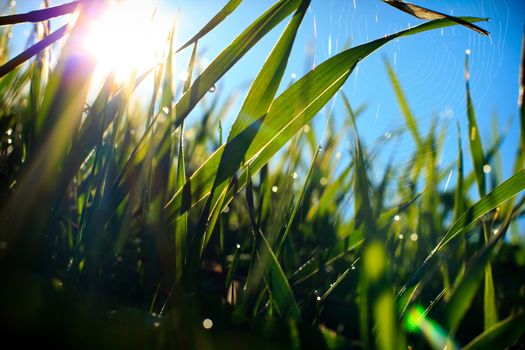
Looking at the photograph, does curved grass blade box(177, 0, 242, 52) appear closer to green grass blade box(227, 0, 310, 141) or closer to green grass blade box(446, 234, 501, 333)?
green grass blade box(227, 0, 310, 141)

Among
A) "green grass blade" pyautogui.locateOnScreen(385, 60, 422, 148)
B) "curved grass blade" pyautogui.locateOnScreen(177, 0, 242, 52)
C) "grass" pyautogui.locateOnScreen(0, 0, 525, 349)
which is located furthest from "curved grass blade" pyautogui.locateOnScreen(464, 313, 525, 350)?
"green grass blade" pyautogui.locateOnScreen(385, 60, 422, 148)

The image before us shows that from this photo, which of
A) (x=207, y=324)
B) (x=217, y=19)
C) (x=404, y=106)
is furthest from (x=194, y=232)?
(x=404, y=106)

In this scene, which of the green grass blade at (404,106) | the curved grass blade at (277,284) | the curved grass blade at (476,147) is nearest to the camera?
the curved grass blade at (277,284)

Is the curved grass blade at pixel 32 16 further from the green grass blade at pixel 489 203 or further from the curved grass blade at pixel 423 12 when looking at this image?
the green grass blade at pixel 489 203

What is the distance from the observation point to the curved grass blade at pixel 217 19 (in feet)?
1.46

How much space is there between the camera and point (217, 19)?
45 cm

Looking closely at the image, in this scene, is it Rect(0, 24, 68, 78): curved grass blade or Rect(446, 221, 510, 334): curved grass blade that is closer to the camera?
Rect(446, 221, 510, 334): curved grass blade

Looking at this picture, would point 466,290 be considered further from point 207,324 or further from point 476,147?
point 476,147

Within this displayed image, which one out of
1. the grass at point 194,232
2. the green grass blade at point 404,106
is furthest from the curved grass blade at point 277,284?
the green grass blade at point 404,106

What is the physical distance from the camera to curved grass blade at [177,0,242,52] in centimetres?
44

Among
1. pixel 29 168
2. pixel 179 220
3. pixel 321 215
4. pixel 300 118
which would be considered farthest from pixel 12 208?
pixel 321 215

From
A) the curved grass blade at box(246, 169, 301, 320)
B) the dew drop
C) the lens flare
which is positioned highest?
the curved grass blade at box(246, 169, 301, 320)

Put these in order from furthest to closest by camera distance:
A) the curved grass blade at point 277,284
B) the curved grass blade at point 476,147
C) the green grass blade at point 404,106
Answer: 1. the green grass blade at point 404,106
2. the curved grass blade at point 476,147
3. the curved grass blade at point 277,284

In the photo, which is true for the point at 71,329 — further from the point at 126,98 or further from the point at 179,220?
the point at 126,98
